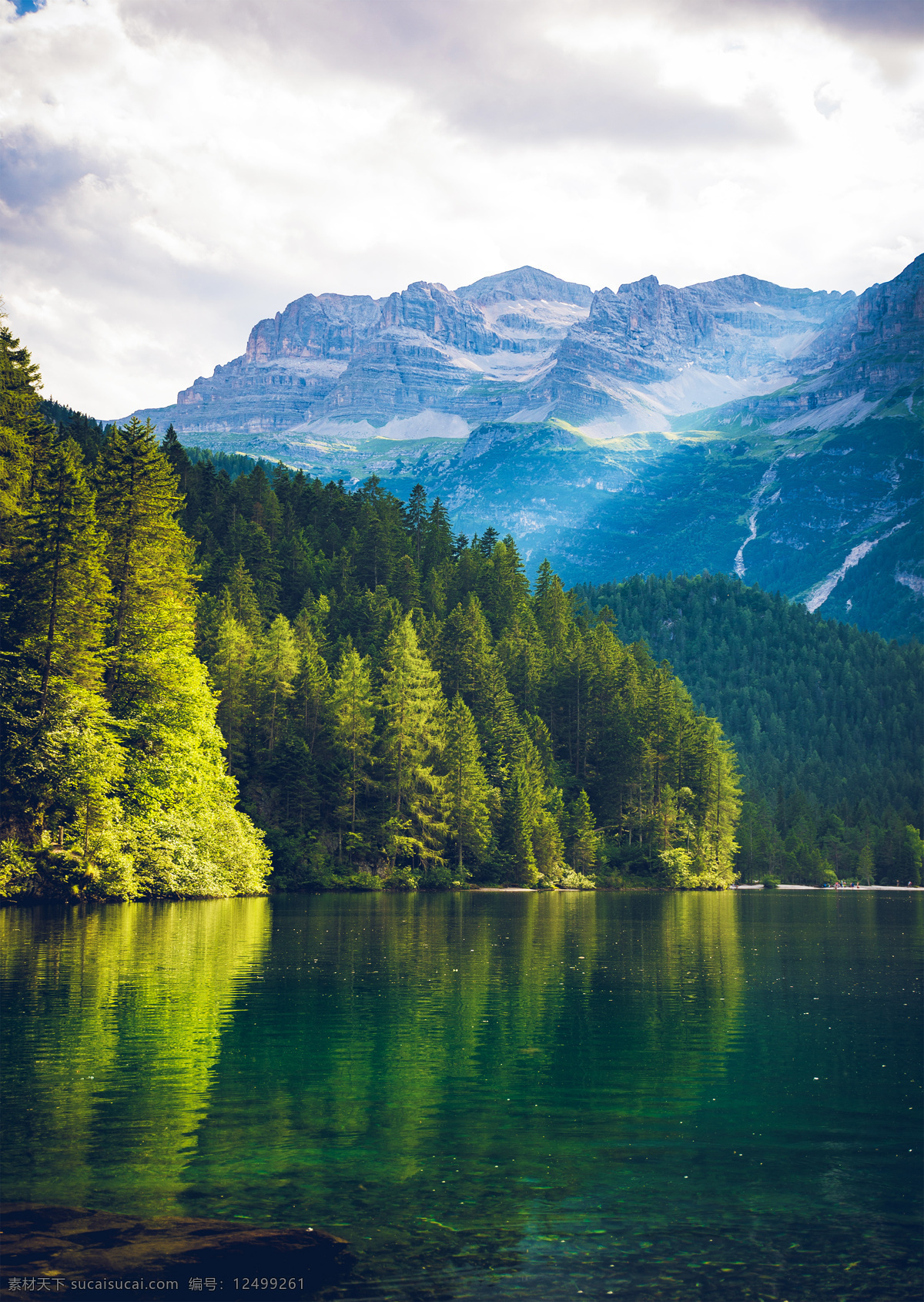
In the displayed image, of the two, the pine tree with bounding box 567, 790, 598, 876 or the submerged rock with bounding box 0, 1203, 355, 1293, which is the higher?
the pine tree with bounding box 567, 790, 598, 876

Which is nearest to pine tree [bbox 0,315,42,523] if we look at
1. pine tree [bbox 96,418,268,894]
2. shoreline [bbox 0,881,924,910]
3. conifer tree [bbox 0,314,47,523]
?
conifer tree [bbox 0,314,47,523]

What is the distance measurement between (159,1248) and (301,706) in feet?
317

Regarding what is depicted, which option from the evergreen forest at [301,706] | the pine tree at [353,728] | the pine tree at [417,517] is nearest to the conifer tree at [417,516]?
the pine tree at [417,517]

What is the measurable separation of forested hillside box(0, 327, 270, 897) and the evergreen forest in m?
0.18

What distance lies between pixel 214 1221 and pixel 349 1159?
11.3 ft

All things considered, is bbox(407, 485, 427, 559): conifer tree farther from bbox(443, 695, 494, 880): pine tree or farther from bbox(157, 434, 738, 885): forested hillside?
bbox(443, 695, 494, 880): pine tree

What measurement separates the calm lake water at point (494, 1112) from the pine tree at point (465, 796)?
66.6 m

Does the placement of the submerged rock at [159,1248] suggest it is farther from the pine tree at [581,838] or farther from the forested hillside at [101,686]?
the pine tree at [581,838]

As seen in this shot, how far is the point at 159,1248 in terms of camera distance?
43.3ft

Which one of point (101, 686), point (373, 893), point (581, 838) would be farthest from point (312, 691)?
point (101, 686)

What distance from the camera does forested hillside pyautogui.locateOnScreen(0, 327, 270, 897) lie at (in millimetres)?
62500

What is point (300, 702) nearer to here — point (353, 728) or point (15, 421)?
point (353, 728)

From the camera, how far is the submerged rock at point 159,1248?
12656 millimetres

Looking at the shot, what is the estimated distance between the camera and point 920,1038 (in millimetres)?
28484
